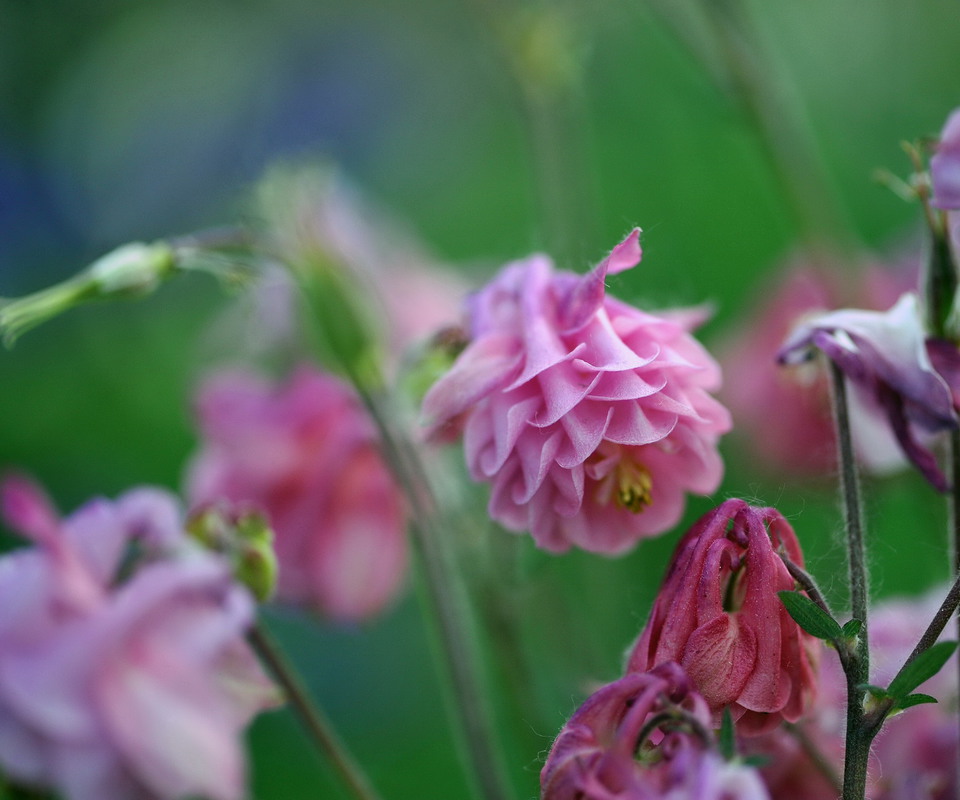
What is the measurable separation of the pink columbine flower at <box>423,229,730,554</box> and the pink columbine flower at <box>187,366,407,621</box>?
0.64 feet

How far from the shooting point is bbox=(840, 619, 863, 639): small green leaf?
300mm

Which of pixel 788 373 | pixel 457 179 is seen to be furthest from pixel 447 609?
pixel 457 179

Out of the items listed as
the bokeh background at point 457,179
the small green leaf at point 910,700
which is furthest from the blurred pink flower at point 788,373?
the small green leaf at point 910,700

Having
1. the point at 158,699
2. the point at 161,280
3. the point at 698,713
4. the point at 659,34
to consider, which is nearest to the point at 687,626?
the point at 698,713

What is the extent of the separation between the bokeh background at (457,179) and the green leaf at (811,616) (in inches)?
2.3

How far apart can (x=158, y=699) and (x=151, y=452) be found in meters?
0.82

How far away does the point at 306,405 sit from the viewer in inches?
22.5

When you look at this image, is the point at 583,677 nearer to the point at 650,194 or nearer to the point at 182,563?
the point at 182,563

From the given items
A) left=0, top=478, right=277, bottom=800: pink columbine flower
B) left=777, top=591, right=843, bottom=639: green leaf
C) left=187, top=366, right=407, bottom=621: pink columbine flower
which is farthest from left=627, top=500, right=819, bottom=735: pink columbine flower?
left=187, top=366, right=407, bottom=621: pink columbine flower

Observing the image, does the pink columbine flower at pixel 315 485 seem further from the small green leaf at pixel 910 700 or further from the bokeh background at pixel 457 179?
the small green leaf at pixel 910 700

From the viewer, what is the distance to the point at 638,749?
29 centimetres

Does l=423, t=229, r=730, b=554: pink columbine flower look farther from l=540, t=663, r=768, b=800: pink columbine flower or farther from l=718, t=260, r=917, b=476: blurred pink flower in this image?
l=718, t=260, r=917, b=476: blurred pink flower

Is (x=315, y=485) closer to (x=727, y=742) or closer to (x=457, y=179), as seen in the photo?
(x=727, y=742)

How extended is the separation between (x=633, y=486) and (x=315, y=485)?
24 cm
